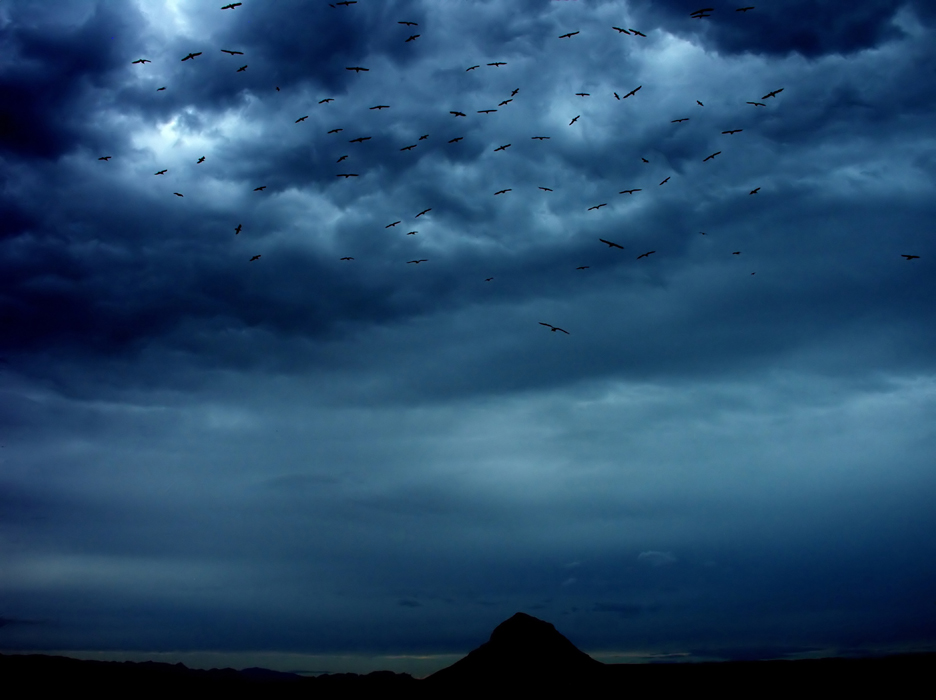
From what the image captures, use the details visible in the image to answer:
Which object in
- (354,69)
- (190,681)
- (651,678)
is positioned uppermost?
(354,69)

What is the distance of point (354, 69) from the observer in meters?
53.4

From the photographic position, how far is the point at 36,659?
17512cm

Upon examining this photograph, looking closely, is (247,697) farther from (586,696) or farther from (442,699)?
(586,696)

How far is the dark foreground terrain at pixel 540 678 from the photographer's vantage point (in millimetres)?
95688

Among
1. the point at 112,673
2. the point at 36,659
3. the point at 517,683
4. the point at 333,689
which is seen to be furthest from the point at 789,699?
the point at 36,659

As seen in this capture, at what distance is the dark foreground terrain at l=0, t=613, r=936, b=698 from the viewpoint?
95.7m

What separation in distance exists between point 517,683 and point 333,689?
155ft

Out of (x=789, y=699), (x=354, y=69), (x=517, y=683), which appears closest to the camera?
(x=354, y=69)

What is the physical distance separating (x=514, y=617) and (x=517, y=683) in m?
19.3

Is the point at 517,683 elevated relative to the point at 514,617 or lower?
lower

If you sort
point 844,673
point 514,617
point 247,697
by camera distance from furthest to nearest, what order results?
1. point 514,617
2. point 247,697
3. point 844,673

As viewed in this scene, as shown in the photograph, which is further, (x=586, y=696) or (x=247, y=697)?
(x=247, y=697)

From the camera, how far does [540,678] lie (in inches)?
5591

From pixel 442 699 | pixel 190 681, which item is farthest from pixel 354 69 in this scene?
pixel 190 681
